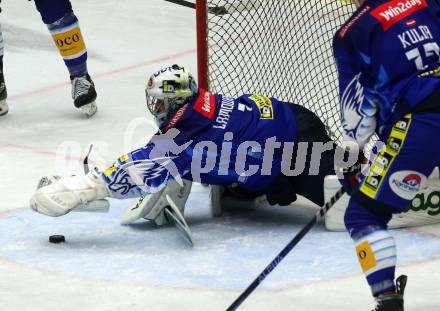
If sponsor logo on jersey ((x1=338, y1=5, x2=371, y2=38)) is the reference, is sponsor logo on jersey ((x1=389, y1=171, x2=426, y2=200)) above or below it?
below

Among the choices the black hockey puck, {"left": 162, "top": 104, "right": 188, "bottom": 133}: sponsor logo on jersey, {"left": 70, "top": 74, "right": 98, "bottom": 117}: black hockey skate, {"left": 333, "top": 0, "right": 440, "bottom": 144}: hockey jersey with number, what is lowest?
{"left": 70, "top": 74, "right": 98, "bottom": 117}: black hockey skate

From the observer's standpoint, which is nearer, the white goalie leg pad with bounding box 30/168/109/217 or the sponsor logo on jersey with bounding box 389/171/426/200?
the sponsor logo on jersey with bounding box 389/171/426/200

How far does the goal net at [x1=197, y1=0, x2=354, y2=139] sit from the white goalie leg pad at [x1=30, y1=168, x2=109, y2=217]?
3.58 feet

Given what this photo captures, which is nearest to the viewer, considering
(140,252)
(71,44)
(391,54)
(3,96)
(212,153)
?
(391,54)

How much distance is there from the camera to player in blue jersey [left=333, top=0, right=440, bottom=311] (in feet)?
11.2

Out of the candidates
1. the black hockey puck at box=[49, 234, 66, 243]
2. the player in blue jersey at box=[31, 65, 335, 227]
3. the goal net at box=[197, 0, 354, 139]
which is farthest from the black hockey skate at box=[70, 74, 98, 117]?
the black hockey puck at box=[49, 234, 66, 243]

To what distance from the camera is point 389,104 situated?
11.5 feet

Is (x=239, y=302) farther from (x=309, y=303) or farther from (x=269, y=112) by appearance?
(x=269, y=112)

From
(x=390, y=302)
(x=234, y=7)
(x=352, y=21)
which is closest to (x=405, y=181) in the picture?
(x=390, y=302)

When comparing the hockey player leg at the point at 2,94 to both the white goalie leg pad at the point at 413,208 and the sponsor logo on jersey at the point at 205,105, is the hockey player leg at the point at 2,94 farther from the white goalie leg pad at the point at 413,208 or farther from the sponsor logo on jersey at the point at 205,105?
the white goalie leg pad at the point at 413,208

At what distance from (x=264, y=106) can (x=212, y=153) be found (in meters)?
0.30

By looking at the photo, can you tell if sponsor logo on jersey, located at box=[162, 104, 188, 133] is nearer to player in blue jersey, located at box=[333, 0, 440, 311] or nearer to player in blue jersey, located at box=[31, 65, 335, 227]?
player in blue jersey, located at box=[31, 65, 335, 227]

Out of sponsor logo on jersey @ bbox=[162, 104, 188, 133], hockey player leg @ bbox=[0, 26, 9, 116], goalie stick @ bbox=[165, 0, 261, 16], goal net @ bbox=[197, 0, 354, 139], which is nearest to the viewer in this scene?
sponsor logo on jersey @ bbox=[162, 104, 188, 133]

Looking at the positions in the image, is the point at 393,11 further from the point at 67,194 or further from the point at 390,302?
the point at 67,194
